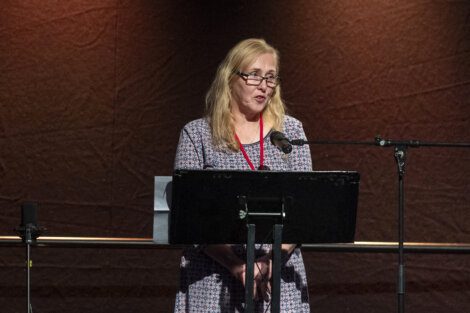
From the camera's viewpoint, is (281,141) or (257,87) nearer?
(281,141)

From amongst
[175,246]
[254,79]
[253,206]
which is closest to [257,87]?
[254,79]

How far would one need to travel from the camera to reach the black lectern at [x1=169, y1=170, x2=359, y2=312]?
2.67 m

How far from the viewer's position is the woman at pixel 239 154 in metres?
3.07

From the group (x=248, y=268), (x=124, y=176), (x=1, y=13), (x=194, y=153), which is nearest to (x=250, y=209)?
(x=248, y=268)

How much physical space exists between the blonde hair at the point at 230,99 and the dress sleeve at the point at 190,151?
0.06 meters

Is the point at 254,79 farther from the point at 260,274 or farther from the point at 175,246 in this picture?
the point at 175,246

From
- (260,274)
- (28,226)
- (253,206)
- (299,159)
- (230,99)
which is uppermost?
(230,99)

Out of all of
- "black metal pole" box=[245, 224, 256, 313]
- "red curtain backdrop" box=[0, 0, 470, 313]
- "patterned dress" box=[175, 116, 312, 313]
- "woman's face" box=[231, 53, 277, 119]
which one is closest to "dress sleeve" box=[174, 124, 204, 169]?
"patterned dress" box=[175, 116, 312, 313]

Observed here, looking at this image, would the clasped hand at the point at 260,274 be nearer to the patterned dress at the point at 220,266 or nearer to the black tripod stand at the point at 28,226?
the patterned dress at the point at 220,266

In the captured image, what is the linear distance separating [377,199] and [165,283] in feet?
3.72

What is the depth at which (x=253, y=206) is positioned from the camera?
2.70m

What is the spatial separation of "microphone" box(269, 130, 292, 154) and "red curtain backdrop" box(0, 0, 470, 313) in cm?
162

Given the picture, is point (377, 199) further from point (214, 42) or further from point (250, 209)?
point (250, 209)

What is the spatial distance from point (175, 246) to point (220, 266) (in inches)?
50.5
